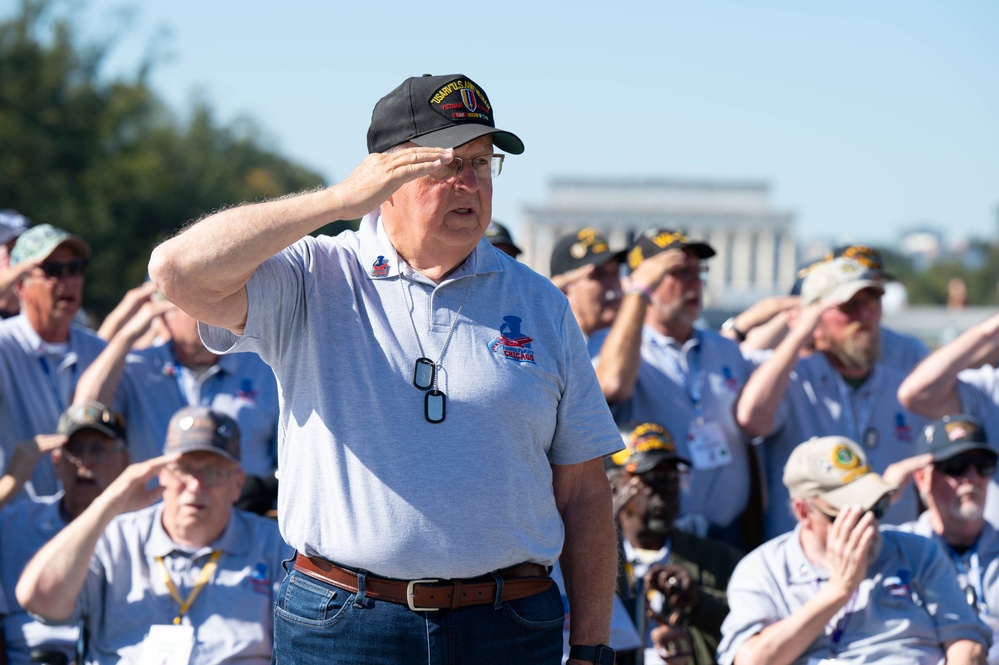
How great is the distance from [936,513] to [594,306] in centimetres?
189

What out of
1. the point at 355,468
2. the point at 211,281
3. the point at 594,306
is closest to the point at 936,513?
the point at 594,306

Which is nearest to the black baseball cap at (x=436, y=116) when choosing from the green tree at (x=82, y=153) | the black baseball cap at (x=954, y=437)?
the black baseball cap at (x=954, y=437)

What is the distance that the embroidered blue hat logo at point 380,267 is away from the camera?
9.78ft

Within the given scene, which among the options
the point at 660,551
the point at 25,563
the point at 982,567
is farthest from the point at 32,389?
the point at 982,567

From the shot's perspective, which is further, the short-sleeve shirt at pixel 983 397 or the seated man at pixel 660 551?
the short-sleeve shirt at pixel 983 397

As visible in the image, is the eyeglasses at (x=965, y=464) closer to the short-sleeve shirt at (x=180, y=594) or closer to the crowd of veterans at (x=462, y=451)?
the crowd of veterans at (x=462, y=451)

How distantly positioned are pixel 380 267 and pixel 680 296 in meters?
3.19

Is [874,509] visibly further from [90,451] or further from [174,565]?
[90,451]

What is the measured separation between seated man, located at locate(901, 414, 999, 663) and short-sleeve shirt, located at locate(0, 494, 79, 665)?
3507mm

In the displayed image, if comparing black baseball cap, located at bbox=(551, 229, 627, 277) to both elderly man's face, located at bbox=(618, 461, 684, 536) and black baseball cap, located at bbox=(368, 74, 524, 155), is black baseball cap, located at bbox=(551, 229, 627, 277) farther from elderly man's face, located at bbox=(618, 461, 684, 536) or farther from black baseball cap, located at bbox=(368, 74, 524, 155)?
black baseball cap, located at bbox=(368, 74, 524, 155)

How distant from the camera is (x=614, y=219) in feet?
242

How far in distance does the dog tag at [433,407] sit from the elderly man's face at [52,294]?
12.4ft

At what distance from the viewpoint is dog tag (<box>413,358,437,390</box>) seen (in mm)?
2863

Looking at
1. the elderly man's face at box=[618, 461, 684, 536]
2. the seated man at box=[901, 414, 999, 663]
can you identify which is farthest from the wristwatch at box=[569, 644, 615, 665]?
the seated man at box=[901, 414, 999, 663]
